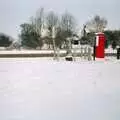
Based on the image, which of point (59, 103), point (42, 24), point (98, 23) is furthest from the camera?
point (98, 23)

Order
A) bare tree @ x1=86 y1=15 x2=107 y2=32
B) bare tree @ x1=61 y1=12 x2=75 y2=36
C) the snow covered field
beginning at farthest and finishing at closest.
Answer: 1. bare tree @ x1=86 y1=15 x2=107 y2=32
2. bare tree @ x1=61 y1=12 x2=75 y2=36
3. the snow covered field

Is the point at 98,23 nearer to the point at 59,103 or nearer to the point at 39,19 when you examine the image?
the point at 39,19

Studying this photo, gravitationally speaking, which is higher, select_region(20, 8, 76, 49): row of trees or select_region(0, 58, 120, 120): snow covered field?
select_region(20, 8, 76, 49): row of trees

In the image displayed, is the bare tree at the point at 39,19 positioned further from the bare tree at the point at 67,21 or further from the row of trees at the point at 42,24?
the bare tree at the point at 67,21

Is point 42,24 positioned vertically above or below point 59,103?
above

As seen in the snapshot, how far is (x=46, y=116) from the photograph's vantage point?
1.25 metres

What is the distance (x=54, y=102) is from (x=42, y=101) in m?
0.08

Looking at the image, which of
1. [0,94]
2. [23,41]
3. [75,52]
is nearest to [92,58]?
[75,52]

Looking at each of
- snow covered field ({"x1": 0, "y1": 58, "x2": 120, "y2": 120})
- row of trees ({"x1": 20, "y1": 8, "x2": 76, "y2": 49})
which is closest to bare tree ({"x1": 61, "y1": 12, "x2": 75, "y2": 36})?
row of trees ({"x1": 20, "y1": 8, "x2": 76, "y2": 49})

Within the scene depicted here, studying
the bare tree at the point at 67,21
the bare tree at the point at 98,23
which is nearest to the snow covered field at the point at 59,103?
the bare tree at the point at 67,21

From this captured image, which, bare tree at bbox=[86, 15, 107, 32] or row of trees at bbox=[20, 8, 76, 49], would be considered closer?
row of trees at bbox=[20, 8, 76, 49]

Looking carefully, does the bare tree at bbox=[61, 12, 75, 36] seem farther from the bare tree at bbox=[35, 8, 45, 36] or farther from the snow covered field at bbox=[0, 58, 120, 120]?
the snow covered field at bbox=[0, 58, 120, 120]

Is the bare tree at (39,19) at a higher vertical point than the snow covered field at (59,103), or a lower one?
higher

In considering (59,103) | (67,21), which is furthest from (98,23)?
(59,103)
